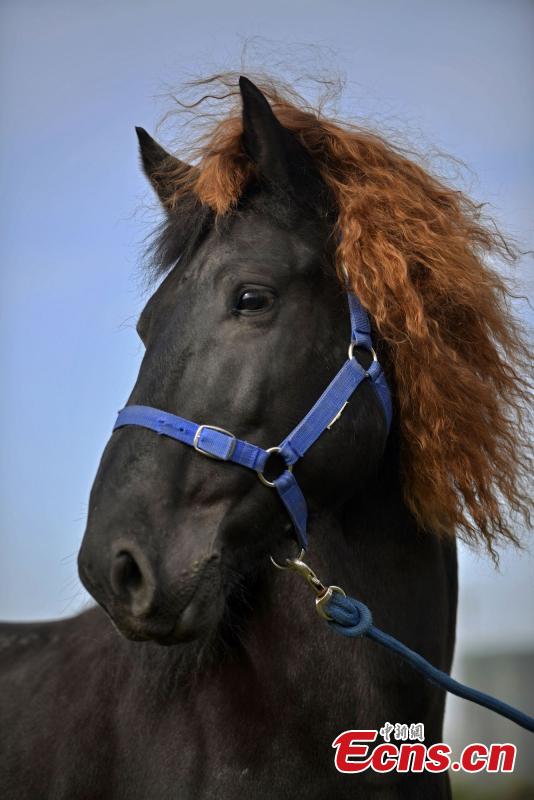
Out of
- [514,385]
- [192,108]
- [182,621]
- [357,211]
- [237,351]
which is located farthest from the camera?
[192,108]

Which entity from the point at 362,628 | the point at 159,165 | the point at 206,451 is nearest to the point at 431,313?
the point at 206,451

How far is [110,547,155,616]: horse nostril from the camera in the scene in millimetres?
2199

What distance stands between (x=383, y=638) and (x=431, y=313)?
3.63 ft

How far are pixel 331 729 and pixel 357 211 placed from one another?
1.72 meters

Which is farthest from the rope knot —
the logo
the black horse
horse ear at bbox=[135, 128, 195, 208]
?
horse ear at bbox=[135, 128, 195, 208]

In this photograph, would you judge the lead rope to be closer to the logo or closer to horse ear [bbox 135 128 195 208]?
the logo

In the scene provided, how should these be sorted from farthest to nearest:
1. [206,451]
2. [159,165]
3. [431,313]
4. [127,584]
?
[159,165] → [431,313] → [206,451] → [127,584]

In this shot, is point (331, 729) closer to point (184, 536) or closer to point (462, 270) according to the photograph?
point (184, 536)

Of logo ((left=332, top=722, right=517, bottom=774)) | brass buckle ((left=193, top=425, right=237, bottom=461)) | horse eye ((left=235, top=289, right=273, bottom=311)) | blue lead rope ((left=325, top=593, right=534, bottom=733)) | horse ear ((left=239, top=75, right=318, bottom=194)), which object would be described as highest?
horse ear ((left=239, top=75, right=318, bottom=194))

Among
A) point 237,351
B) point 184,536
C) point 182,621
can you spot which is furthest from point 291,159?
point 182,621

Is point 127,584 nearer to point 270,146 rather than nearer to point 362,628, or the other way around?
point 362,628

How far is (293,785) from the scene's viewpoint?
2.57m

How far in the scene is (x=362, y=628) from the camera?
250cm

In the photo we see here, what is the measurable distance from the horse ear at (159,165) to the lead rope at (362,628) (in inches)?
61.1
